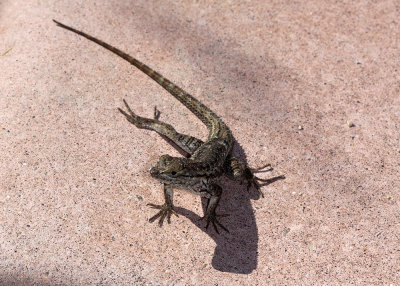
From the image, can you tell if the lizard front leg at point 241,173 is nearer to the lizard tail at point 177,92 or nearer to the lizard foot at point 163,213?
the lizard tail at point 177,92

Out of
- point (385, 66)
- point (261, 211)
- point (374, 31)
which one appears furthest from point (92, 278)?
point (374, 31)

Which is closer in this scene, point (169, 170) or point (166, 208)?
point (169, 170)

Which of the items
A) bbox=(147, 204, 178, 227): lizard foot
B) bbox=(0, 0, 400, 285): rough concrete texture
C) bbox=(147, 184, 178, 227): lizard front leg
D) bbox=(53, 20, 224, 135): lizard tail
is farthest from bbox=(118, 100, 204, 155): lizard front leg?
bbox=(147, 204, 178, 227): lizard foot

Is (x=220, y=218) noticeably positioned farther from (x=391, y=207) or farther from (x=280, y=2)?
(x=280, y=2)

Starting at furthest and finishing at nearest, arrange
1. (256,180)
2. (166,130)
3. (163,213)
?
(166,130) → (256,180) → (163,213)

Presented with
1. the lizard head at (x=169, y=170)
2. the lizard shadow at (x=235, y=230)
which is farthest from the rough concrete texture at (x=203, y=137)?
the lizard head at (x=169, y=170)

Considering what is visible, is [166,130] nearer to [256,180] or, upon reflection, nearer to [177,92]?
[177,92]

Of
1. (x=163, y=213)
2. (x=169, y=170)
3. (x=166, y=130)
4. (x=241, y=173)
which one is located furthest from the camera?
(x=166, y=130)

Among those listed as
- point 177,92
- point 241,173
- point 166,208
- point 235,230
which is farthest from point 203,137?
point 235,230
